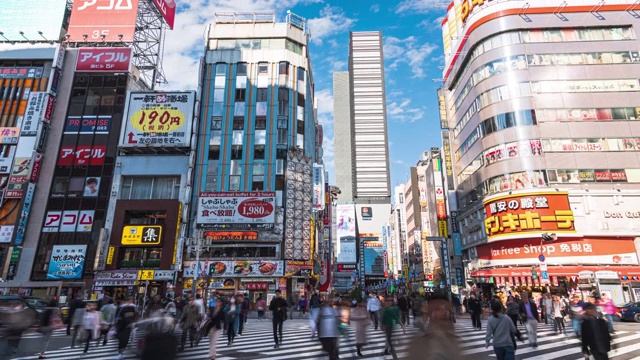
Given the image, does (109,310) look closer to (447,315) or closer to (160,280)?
(447,315)

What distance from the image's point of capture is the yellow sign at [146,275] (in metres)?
A: 36.1

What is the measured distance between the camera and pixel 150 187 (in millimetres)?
42156

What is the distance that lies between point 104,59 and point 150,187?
17.8 metres

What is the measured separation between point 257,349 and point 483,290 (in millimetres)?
31476

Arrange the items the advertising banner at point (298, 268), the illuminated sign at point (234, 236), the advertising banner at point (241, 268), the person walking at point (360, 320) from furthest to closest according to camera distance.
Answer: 1. the illuminated sign at point (234, 236)
2. the advertising banner at point (298, 268)
3. the advertising banner at point (241, 268)
4. the person walking at point (360, 320)

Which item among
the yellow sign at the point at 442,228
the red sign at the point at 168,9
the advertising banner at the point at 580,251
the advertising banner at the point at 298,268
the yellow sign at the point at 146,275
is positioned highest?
the red sign at the point at 168,9

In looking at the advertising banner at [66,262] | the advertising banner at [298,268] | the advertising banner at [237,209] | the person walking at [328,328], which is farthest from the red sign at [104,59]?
the person walking at [328,328]

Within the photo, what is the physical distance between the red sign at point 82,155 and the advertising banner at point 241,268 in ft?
56.7

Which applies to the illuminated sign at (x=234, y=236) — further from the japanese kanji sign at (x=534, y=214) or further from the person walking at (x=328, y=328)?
the person walking at (x=328, y=328)

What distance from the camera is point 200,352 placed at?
1185cm

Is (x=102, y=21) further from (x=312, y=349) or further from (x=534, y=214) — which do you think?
(x=534, y=214)

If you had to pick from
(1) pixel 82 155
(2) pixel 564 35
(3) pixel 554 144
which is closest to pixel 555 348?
(3) pixel 554 144

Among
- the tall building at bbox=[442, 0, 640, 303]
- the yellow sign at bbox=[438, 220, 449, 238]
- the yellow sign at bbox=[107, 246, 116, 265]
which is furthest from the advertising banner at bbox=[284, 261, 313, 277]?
the yellow sign at bbox=[107, 246, 116, 265]

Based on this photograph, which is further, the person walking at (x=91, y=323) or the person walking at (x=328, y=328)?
the person walking at (x=91, y=323)
